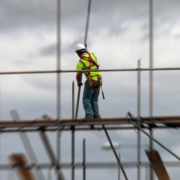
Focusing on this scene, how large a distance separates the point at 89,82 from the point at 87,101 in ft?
1.37

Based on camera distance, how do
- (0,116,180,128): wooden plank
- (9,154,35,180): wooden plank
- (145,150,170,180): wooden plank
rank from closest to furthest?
(9,154,35,180): wooden plank
(0,116,180,128): wooden plank
(145,150,170,180): wooden plank

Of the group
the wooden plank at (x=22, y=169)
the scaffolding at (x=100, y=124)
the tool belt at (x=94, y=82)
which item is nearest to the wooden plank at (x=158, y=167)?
the scaffolding at (x=100, y=124)

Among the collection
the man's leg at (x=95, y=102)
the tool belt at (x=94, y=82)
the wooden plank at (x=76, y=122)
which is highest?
the tool belt at (x=94, y=82)

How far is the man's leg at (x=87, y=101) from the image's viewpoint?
7.19 metres

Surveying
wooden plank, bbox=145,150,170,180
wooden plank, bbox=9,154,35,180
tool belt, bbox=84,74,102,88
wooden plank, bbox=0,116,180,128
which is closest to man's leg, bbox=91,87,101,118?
tool belt, bbox=84,74,102,88

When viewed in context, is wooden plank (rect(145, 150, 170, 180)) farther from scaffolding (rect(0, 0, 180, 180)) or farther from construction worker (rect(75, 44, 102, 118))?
construction worker (rect(75, 44, 102, 118))

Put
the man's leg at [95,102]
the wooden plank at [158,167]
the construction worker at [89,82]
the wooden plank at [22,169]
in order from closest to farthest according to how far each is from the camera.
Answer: the wooden plank at [22,169], the wooden plank at [158,167], the construction worker at [89,82], the man's leg at [95,102]

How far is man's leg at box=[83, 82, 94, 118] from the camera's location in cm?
719

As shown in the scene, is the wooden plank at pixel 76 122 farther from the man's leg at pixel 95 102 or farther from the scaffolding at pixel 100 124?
the man's leg at pixel 95 102

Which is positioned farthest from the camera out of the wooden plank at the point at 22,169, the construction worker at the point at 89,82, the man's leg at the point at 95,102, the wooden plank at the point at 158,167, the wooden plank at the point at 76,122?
the man's leg at the point at 95,102

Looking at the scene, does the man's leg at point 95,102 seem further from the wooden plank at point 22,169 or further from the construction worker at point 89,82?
the wooden plank at point 22,169

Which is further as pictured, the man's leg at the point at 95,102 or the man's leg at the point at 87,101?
the man's leg at the point at 95,102

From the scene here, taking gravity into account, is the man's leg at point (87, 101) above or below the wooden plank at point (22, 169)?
above

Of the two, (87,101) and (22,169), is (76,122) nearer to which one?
(87,101)
